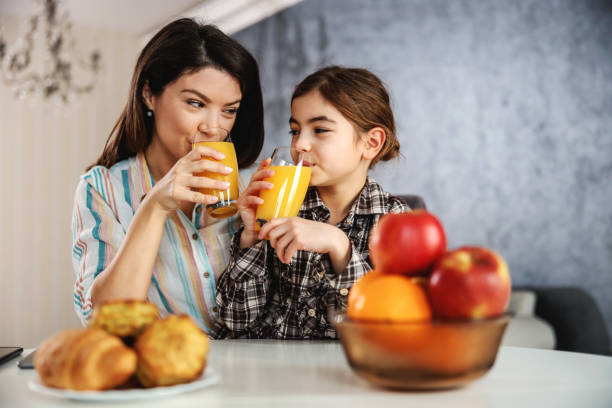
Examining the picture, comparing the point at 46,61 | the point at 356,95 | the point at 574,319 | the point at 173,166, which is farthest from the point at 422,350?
the point at 46,61

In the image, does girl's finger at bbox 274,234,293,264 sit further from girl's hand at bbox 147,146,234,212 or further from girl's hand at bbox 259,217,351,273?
girl's hand at bbox 147,146,234,212

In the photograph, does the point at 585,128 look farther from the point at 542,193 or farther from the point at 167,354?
the point at 167,354

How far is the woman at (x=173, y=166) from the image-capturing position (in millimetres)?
1590

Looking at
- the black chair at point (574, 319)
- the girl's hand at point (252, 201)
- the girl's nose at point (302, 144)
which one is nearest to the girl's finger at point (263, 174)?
the girl's hand at point (252, 201)

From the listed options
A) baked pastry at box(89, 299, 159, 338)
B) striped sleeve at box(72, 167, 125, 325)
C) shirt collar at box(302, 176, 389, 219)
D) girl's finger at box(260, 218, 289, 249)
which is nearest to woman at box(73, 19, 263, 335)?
striped sleeve at box(72, 167, 125, 325)

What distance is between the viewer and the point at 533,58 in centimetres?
420

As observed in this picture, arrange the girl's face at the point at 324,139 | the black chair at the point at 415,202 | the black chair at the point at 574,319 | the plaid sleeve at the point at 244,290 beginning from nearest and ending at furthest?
the plaid sleeve at the point at 244,290 → the girl's face at the point at 324,139 → the black chair at the point at 415,202 → the black chair at the point at 574,319

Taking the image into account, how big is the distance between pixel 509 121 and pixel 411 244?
12.4ft

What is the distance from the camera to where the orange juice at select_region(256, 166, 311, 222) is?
1.39 m

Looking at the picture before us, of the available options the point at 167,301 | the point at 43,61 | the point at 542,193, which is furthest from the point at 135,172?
the point at 43,61

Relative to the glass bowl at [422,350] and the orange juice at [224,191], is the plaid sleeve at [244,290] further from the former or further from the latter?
the glass bowl at [422,350]

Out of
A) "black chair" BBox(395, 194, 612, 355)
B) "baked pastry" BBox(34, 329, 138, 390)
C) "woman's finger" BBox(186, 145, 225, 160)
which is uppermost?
"woman's finger" BBox(186, 145, 225, 160)

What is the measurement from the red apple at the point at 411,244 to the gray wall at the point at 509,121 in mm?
3214

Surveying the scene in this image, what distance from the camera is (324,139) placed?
66.0 inches
